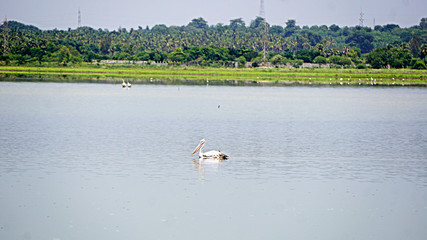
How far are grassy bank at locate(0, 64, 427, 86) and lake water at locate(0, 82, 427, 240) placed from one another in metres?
66.3

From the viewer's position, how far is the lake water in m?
16.1

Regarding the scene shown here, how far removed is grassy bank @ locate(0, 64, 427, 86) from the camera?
4272 inches

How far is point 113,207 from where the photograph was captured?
17.6 meters

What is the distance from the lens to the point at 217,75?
118m

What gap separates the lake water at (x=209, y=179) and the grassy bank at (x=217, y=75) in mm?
66308

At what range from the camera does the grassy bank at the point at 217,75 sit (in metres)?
108

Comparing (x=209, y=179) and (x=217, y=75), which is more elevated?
(x=217, y=75)

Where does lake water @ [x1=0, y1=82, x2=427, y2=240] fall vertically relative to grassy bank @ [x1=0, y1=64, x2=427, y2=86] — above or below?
below

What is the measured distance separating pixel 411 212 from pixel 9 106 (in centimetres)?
3977

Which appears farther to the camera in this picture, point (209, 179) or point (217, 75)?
point (217, 75)

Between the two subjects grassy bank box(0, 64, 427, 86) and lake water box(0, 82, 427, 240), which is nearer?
lake water box(0, 82, 427, 240)

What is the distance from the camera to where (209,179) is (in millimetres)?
21562

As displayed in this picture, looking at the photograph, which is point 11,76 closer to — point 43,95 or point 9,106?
point 43,95

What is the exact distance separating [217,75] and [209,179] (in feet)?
319
